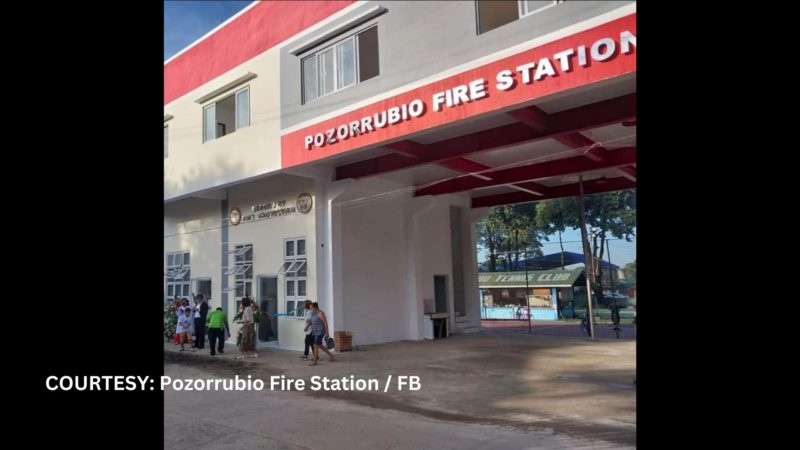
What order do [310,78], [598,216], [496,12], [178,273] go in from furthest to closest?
[598,216], [178,273], [310,78], [496,12]

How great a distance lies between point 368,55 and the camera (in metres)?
10.5

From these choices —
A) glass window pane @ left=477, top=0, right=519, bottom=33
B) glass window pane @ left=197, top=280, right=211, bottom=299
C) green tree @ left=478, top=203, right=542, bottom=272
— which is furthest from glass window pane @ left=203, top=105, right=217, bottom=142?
green tree @ left=478, top=203, right=542, bottom=272

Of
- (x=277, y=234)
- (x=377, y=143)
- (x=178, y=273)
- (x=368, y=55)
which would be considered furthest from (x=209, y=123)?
(x=377, y=143)

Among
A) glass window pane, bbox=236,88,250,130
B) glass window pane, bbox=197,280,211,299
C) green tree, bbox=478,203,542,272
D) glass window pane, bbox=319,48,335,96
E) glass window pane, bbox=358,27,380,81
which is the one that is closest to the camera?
glass window pane, bbox=358,27,380,81

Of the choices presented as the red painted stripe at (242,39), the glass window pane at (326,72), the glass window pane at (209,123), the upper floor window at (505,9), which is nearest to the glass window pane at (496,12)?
the upper floor window at (505,9)

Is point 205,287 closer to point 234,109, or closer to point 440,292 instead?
point 234,109

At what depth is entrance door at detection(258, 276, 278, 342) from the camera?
47.9 ft

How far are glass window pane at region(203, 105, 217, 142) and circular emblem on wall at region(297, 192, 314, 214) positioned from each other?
12.0 feet

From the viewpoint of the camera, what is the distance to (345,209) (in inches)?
536

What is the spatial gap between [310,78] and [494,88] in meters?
5.79

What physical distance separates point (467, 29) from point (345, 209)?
7.76m

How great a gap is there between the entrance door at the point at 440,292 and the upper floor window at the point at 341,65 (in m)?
7.18

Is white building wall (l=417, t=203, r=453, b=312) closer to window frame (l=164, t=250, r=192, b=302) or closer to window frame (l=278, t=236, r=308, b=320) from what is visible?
window frame (l=278, t=236, r=308, b=320)
